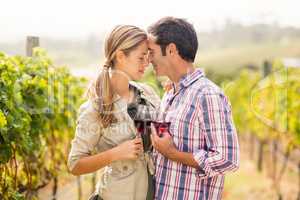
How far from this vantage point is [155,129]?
2822mm

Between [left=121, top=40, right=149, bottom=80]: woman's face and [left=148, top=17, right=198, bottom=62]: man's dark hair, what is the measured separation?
0.29ft

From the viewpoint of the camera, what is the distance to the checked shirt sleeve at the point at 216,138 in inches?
106

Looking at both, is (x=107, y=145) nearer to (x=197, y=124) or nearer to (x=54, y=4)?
(x=197, y=124)

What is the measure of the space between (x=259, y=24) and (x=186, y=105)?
5756cm

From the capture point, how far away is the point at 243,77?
1365cm

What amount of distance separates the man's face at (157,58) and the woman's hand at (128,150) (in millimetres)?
397

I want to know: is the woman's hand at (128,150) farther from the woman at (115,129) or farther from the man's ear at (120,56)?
the man's ear at (120,56)

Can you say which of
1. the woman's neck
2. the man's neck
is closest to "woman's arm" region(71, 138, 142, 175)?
the woman's neck

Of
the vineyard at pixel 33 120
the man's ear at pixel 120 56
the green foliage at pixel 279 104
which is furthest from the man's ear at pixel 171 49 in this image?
the green foliage at pixel 279 104

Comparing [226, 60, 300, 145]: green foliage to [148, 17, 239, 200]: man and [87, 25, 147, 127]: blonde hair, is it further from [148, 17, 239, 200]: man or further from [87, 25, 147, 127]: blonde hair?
[87, 25, 147, 127]: blonde hair

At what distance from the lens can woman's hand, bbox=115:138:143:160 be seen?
111 inches

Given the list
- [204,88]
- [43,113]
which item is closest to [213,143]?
[204,88]

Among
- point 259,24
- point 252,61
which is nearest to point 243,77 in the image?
point 252,61

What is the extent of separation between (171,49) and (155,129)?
41cm
